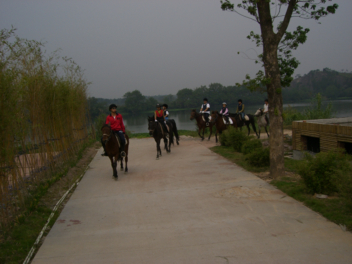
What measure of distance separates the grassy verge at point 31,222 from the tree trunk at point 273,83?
18.3ft

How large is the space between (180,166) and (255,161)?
8.66 feet

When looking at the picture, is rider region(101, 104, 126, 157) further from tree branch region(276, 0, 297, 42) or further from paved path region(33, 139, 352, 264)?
tree branch region(276, 0, 297, 42)

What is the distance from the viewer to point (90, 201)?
6.63 meters

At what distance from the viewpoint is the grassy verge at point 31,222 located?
4.18 meters

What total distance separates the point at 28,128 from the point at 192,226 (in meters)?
5.20

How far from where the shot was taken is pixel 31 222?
532cm

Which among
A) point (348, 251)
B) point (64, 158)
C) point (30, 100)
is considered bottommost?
point (348, 251)

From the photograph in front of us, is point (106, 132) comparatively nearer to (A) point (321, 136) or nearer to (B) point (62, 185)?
(B) point (62, 185)

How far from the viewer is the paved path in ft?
12.6

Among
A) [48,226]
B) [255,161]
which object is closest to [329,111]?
[255,161]

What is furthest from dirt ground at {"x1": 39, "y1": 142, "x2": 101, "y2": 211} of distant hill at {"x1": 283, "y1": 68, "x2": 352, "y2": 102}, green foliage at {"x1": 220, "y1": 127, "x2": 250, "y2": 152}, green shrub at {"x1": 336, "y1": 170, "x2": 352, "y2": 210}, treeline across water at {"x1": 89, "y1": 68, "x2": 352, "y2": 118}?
distant hill at {"x1": 283, "y1": 68, "x2": 352, "y2": 102}

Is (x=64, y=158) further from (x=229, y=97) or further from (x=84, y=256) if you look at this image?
(x=229, y=97)

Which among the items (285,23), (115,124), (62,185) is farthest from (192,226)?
(285,23)

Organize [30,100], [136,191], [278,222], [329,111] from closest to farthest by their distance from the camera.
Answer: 1. [278,222]
2. [136,191]
3. [30,100]
4. [329,111]
